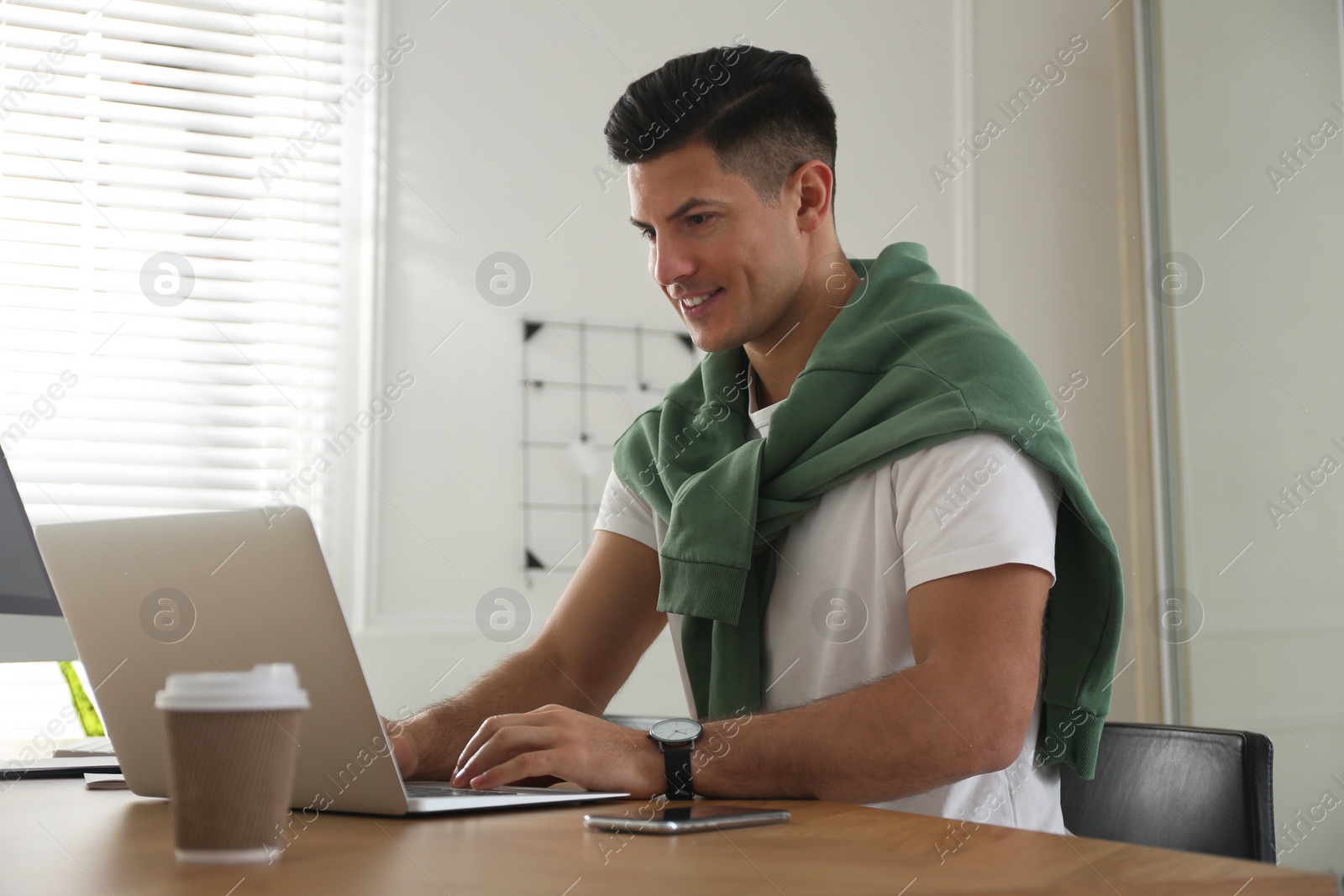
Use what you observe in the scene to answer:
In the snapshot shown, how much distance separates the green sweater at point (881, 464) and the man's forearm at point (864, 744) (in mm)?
214

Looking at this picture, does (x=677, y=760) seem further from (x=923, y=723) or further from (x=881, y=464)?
(x=881, y=464)

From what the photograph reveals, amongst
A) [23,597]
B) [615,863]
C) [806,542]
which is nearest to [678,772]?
[615,863]

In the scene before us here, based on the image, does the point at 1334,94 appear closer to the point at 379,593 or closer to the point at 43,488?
the point at 379,593

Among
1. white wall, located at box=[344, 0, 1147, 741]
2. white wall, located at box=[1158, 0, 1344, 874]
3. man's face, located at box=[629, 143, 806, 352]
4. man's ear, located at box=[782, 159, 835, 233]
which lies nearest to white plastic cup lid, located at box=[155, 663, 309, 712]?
man's face, located at box=[629, 143, 806, 352]

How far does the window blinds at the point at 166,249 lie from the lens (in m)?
2.37

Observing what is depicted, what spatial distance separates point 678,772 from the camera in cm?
92

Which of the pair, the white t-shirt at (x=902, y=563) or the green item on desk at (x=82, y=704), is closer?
the white t-shirt at (x=902, y=563)

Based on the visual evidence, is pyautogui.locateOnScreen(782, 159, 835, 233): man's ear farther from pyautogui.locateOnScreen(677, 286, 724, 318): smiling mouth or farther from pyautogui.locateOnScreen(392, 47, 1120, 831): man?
pyautogui.locateOnScreen(677, 286, 724, 318): smiling mouth

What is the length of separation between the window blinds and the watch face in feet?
5.70

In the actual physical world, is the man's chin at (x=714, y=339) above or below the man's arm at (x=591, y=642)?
above

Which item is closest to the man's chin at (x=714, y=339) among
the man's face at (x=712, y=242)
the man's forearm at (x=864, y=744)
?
the man's face at (x=712, y=242)

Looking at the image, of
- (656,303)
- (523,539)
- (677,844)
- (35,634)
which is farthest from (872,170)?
(677,844)

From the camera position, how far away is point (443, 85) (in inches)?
105

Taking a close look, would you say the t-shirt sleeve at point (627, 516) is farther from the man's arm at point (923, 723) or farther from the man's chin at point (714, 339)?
the man's arm at point (923, 723)
